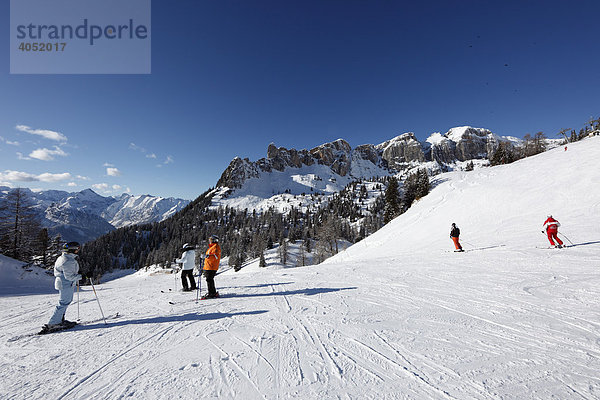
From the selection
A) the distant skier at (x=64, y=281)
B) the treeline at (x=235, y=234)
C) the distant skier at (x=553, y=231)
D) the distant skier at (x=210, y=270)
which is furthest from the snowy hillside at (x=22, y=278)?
the treeline at (x=235, y=234)

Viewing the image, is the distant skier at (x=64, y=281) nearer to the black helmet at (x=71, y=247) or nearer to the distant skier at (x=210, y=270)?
the black helmet at (x=71, y=247)

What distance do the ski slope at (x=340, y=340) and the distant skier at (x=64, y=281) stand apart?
0.47 meters

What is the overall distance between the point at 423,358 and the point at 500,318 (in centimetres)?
263

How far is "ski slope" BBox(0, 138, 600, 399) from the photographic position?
286 cm

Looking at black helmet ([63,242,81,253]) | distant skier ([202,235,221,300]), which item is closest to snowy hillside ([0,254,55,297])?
black helmet ([63,242,81,253])

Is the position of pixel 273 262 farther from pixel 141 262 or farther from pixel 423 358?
pixel 141 262

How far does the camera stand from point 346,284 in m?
7.76

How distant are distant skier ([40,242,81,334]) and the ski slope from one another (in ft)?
1.54

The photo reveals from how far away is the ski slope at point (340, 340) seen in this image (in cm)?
286

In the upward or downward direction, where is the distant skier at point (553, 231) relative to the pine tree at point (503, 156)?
downward

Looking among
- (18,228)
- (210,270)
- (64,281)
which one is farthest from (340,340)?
(18,228)

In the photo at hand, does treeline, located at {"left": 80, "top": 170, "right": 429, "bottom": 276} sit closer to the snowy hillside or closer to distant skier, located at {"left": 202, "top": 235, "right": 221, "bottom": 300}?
the snowy hillside

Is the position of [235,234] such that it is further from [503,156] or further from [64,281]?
[64,281]

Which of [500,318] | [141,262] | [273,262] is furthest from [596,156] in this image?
[141,262]
